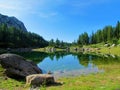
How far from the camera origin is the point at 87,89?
2311cm

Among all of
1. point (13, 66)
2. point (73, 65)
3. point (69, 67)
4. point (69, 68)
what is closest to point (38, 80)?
point (13, 66)

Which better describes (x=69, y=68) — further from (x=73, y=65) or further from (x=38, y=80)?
(x=38, y=80)

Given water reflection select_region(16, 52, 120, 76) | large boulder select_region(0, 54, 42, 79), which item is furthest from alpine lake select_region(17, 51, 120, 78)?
large boulder select_region(0, 54, 42, 79)

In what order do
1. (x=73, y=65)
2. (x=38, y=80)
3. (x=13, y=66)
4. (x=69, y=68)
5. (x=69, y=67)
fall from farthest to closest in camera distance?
1. (x=73, y=65)
2. (x=69, y=67)
3. (x=69, y=68)
4. (x=13, y=66)
5. (x=38, y=80)

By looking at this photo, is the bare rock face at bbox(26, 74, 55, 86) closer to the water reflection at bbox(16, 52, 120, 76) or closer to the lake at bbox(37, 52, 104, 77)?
the lake at bbox(37, 52, 104, 77)

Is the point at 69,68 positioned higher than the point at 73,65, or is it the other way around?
the point at 73,65

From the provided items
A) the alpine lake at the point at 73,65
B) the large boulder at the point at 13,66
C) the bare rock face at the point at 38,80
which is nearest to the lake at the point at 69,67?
the alpine lake at the point at 73,65

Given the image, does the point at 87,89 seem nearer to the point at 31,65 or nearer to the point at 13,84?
the point at 13,84

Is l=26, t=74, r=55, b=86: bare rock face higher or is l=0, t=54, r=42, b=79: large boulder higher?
l=0, t=54, r=42, b=79: large boulder

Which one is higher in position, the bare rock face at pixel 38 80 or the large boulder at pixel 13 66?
the large boulder at pixel 13 66

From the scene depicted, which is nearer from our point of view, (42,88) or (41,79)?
(42,88)

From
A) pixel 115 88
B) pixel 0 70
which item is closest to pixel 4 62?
pixel 0 70

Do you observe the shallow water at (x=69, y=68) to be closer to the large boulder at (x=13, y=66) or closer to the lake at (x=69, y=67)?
the lake at (x=69, y=67)

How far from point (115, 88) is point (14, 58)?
54.7 feet
